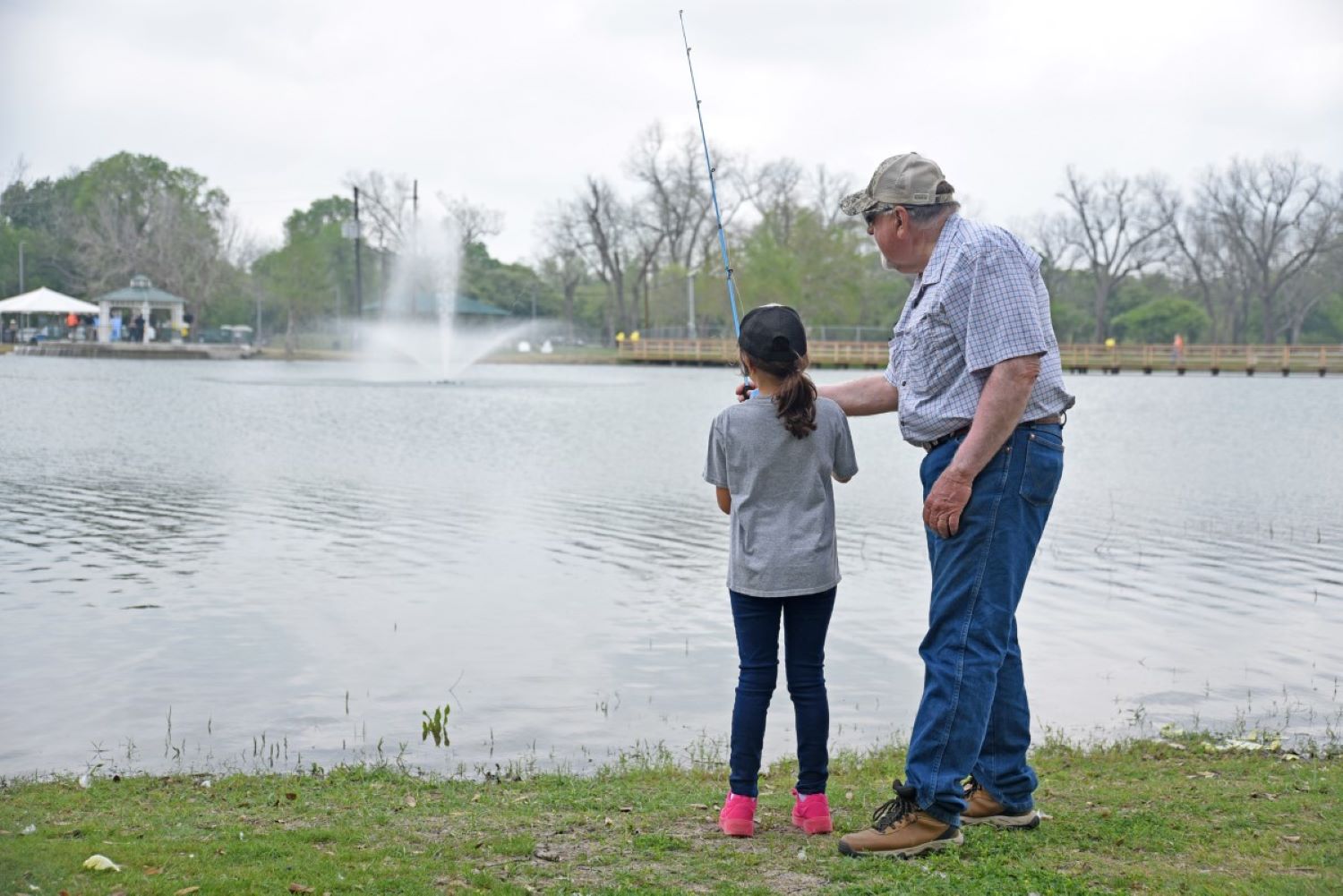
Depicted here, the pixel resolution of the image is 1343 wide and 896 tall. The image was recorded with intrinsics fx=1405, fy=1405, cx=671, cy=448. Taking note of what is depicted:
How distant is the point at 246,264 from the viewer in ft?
352

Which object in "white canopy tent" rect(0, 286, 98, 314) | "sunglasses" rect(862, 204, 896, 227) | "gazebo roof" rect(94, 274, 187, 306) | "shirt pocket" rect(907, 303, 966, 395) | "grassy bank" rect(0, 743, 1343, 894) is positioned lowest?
"grassy bank" rect(0, 743, 1343, 894)

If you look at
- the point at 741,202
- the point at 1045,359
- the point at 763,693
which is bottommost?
the point at 763,693

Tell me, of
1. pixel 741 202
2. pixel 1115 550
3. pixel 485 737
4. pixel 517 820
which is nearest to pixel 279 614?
pixel 485 737

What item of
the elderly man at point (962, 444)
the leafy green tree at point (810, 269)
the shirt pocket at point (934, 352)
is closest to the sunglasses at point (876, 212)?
the elderly man at point (962, 444)

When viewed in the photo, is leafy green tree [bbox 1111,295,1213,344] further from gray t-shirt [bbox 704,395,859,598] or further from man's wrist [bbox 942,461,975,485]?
man's wrist [bbox 942,461,975,485]

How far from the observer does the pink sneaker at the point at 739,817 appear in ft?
15.0

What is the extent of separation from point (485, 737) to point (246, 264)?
106092 mm

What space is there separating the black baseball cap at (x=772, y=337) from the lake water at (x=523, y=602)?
118 inches

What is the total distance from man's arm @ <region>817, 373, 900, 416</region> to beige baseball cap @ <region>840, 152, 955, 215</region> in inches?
24.7

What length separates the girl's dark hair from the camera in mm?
4500

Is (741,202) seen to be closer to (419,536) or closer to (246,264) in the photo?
(246,264)

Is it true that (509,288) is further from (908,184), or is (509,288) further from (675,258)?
(908,184)

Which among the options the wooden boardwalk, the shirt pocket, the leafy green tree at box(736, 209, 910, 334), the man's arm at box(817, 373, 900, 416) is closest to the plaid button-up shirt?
the shirt pocket

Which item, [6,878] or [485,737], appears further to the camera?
[485,737]
